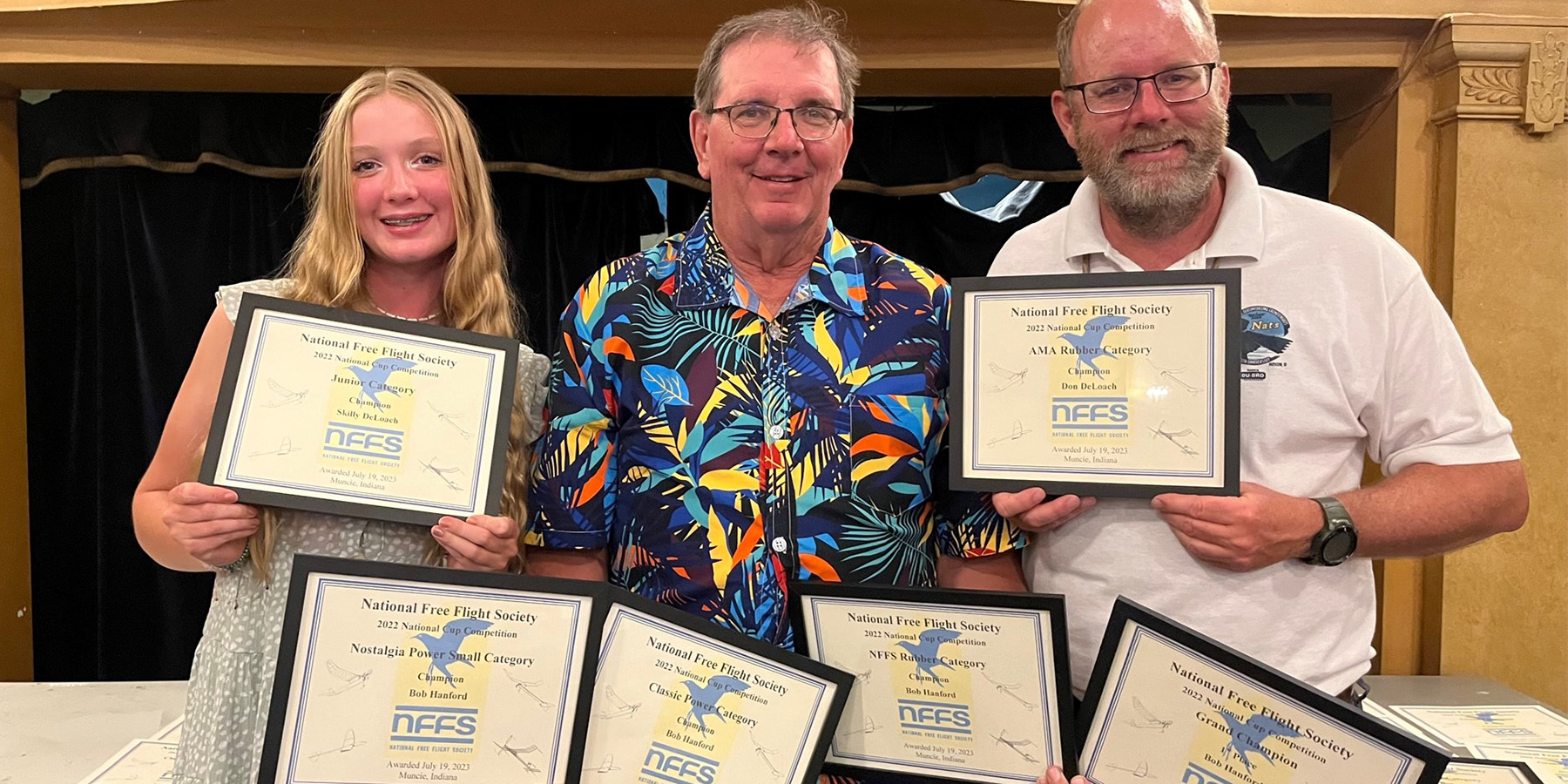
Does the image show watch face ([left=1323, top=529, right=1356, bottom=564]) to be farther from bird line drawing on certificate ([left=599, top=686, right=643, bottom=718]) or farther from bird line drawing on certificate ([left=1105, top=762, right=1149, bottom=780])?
bird line drawing on certificate ([left=599, top=686, right=643, bottom=718])

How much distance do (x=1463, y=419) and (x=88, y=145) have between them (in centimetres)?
486

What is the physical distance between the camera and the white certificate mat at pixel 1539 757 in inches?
100

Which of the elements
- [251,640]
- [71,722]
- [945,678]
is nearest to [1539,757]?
[945,678]

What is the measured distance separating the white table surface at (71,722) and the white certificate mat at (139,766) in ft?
0.25

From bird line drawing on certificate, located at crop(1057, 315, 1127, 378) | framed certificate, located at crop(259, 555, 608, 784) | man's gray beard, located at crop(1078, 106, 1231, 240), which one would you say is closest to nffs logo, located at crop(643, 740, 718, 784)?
framed certificate, located at crop(259, 555, 608, 784)

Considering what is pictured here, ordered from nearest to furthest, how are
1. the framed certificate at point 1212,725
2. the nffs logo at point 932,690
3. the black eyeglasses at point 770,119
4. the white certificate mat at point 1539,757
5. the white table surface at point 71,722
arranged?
the framed certificate at point 1212,725 → the nffs logo at point 932,690 → the black eyeglasses at point 770,119 → the white certificate mat at point 1539,757 → the white table surface at point 71,722

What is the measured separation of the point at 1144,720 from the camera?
1383 millimetres

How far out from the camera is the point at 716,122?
1601 mm

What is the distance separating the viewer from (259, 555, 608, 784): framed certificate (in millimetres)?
1360

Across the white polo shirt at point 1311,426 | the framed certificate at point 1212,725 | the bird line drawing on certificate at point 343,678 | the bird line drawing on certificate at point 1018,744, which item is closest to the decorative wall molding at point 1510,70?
the white polo shirt at point 1311,426

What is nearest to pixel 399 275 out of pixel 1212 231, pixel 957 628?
pixel 957 628

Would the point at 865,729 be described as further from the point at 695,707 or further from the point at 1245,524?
the point at 1245,524

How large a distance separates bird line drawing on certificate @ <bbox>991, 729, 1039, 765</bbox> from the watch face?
498mm

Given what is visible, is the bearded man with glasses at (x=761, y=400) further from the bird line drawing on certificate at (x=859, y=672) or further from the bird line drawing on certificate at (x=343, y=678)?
the bird line drawing on certificate at (x=343, y=678)
